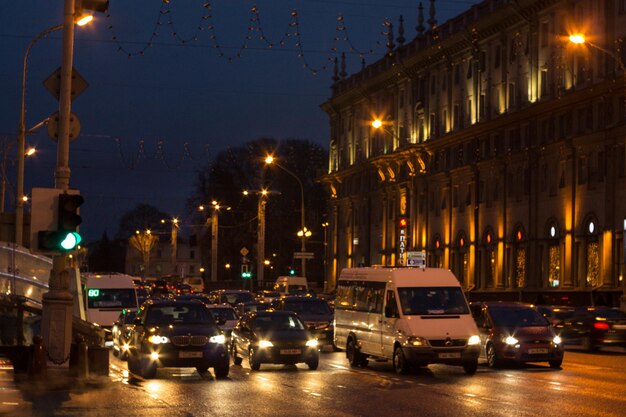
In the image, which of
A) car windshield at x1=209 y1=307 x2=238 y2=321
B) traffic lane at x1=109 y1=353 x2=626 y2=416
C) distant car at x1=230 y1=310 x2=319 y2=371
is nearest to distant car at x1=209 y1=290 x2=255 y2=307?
car windshield at x1=209 y1=307 x2=238 y2=321

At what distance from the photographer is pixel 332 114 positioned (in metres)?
122

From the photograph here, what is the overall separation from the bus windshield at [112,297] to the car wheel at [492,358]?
19.4 m

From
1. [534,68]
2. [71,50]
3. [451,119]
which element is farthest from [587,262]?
[71,50]

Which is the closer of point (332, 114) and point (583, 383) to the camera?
point (583, 383)

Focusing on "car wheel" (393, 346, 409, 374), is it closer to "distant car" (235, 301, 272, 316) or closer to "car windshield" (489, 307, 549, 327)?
"car windshield" (489, 307, 549, 327)

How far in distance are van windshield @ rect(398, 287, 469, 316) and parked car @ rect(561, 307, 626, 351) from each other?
39.0 ft

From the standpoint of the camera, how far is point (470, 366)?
95.6ft

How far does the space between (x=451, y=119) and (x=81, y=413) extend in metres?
73.8

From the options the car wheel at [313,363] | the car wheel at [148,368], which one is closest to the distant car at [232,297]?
the car wheel at [313,363]

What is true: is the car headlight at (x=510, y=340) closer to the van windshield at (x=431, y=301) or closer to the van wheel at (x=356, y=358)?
the van windshield at (x=431, y=301)

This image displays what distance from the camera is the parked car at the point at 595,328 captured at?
4034 centimetres

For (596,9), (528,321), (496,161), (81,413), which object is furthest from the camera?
(496,161)

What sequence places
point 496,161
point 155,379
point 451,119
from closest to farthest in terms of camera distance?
point 155,379, point 496,161, point 451,119

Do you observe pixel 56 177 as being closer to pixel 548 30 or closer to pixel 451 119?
pixel 548 30
